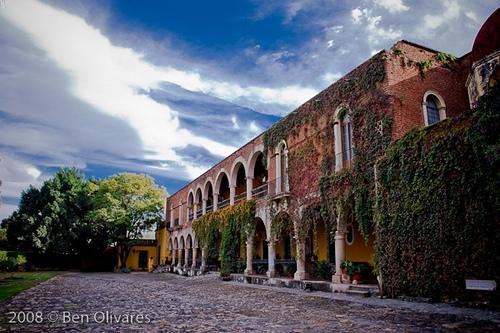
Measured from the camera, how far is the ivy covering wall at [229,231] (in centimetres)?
1944

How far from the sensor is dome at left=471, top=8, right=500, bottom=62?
11.8 meters

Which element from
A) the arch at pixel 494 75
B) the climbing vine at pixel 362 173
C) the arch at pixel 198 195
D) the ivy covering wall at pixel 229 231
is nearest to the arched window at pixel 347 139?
the climbing vine at pixel 362 173

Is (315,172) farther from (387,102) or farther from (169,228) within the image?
(169,228)

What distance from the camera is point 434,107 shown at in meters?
13.0

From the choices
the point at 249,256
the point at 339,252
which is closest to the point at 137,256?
the point at 249,256

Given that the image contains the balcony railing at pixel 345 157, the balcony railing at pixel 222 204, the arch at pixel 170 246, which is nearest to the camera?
the balcony railing at pixel 345 157

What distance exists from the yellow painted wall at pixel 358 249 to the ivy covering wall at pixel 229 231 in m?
5.84

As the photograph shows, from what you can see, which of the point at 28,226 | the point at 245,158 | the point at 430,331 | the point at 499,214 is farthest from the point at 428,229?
the point at 28,226

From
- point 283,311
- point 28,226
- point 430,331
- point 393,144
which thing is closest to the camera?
point 430,331

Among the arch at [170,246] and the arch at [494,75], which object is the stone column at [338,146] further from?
the arch at [170,246]

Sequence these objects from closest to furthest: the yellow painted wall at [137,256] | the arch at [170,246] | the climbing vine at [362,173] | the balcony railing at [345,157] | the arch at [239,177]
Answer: the climbing vine at [362,173] → the balcony railing at [345,157] → the arch at [239,177] → the arch at [170,246] → the yellow painted wall at [137,256]

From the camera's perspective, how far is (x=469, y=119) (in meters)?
8.46

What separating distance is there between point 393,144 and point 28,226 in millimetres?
32776

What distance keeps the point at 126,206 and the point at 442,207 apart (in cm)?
2881
